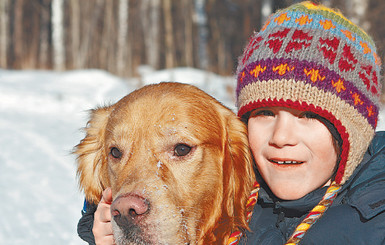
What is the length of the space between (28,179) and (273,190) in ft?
10.9

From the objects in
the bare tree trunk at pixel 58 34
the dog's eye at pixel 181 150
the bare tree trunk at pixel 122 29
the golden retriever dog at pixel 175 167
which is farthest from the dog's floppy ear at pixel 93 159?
the bare tree trunk at pixel 122 29

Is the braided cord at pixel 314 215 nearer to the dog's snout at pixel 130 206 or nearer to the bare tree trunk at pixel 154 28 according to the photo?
the dog's snout at pixel 130 206

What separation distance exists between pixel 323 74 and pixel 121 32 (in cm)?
2122

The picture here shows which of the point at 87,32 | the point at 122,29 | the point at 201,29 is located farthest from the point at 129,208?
the point at 87,32

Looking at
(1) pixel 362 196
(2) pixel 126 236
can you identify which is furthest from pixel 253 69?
(2) pixel 126 236

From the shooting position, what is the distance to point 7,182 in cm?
454

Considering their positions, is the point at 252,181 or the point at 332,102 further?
the point at 252,181

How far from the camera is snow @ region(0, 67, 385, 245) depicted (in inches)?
146

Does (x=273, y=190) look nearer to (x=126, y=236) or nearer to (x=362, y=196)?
(x=362, y=196)

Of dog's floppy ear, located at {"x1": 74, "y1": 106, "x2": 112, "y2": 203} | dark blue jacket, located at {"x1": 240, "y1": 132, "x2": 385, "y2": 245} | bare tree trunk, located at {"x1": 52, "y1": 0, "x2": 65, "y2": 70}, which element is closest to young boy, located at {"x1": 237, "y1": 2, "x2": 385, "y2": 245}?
dark blue jacket, located at {"x1": 240, "y1": 132, "x2": 385, "y2": 245}

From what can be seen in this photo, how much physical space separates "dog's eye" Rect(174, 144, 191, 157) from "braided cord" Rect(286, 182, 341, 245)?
0.71 metres

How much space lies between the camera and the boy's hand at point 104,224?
7.88 ft

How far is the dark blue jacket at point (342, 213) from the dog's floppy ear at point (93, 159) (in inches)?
41.2

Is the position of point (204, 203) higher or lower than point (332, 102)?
lower
